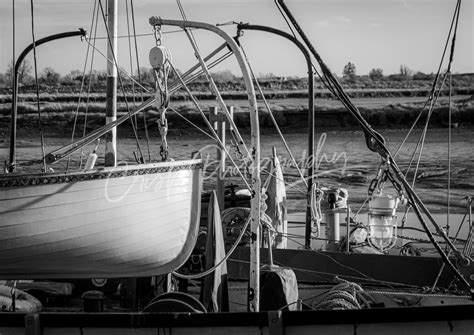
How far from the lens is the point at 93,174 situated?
6613 millimetres

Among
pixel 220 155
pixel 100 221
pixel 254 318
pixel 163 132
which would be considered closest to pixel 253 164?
pixel 163 132

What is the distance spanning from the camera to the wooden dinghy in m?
6.45

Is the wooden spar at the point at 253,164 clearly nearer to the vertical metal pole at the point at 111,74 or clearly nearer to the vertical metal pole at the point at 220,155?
the vertical metal pole at the point at 111,74

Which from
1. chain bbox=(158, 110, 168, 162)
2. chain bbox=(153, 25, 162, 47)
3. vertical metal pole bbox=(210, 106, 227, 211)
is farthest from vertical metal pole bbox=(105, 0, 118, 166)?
chain bbox=(153, 25, 162, 47)

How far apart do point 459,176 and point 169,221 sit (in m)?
21.7

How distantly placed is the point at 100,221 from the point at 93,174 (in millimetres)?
413

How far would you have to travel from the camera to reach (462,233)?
1419cm

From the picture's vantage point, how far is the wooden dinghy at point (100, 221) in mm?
6453

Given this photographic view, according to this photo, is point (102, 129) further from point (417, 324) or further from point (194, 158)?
point (417, 324)

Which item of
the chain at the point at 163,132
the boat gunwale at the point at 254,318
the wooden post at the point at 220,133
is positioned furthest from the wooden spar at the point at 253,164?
the wooden post at the point at 220,133

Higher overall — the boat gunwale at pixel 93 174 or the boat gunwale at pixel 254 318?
the boat gunwale at pixel 93 174

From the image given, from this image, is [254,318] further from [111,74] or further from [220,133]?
[220,133]

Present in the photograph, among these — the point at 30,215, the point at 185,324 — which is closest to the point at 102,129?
the point at 30,215

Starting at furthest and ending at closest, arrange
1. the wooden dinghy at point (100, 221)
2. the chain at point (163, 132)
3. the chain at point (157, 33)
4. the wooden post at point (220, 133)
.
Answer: the wooden post at point (220, 133), the chain at point (163, 132), the chain at point (157, 33), the wooden dinghy at point (100, 221)
